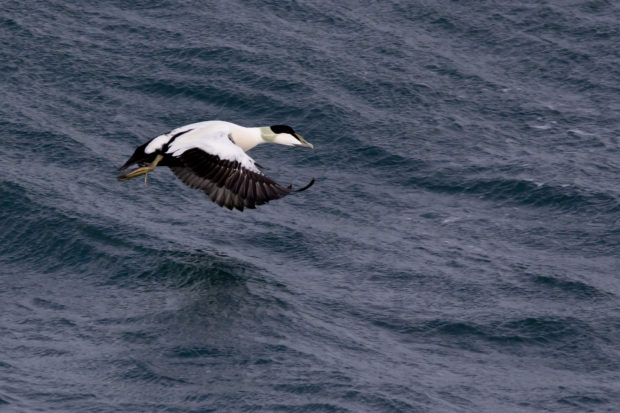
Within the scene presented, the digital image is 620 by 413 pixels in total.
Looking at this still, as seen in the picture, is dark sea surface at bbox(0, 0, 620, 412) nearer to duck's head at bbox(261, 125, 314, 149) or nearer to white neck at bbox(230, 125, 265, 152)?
white neck at bbox(230, 125, 265, 152)

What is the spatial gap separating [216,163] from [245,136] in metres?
1.80

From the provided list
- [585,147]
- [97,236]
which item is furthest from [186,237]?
[585,147]

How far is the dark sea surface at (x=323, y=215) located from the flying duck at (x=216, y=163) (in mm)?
2526

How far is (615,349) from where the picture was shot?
27031 millimetres

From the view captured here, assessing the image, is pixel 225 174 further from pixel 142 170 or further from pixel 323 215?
pixel 323 215

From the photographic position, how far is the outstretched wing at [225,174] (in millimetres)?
26297

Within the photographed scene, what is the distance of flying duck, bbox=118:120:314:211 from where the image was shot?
26359 mm

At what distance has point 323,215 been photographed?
108 feet

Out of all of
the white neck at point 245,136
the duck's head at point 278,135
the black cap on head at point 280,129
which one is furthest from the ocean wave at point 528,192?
the white neck at point 245,136

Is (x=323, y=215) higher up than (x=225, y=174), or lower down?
lower down

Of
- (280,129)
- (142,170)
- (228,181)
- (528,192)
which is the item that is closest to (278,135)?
(280,129)

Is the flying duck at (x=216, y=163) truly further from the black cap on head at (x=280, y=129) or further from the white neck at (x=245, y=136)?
the black cap on head at (x=280, y=129)

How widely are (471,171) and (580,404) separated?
11500mm

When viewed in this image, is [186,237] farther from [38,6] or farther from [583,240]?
[38,6]
